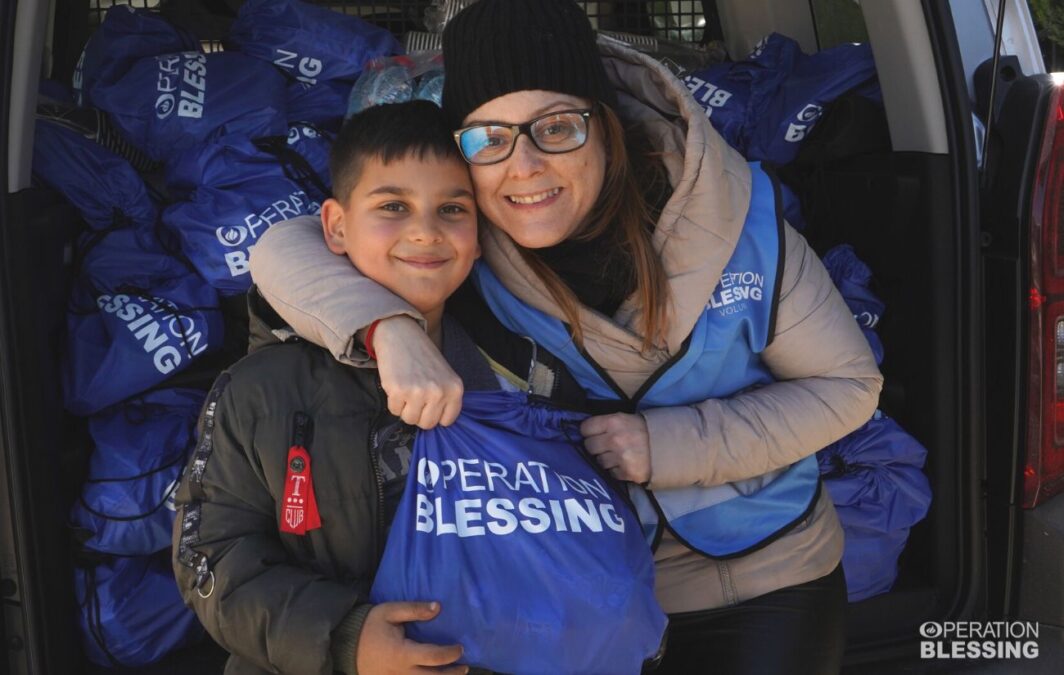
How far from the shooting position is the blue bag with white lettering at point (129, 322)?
7.29 ft

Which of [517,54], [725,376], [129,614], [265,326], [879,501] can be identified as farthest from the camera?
[879,501]

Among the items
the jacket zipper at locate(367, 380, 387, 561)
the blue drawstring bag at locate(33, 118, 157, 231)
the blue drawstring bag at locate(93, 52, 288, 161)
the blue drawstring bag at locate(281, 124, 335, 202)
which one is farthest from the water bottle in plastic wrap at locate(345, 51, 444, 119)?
the jacket zipper at locate(367, 380, 387, 561)

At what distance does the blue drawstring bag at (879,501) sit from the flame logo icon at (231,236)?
1465 mm

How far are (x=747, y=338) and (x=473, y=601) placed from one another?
2.52ft

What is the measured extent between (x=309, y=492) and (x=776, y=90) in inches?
74.5

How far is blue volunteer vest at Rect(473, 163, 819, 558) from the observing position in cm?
187

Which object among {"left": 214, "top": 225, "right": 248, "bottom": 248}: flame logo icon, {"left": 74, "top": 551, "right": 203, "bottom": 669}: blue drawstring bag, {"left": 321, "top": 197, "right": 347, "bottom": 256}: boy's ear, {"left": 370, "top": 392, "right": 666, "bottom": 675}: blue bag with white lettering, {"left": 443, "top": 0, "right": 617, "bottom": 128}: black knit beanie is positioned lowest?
{"left": 74, "top": 551, "right": 203, "bottom": 669}: blue drawstring bag

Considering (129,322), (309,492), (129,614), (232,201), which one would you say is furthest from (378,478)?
(232,201)

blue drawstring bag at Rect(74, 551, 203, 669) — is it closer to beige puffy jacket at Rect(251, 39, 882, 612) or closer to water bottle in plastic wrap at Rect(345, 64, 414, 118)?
beige puffy jacket at Rect(251, 39, 882, 612)

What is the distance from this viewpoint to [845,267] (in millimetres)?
2504

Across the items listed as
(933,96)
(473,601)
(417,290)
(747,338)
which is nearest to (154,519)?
(417,290)

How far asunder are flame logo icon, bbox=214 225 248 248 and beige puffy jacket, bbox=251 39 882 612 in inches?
24.2

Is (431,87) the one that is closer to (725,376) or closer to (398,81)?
(398,81)

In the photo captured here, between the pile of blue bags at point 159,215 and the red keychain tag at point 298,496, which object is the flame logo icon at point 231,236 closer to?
the pile of blue bags at point 159,215
